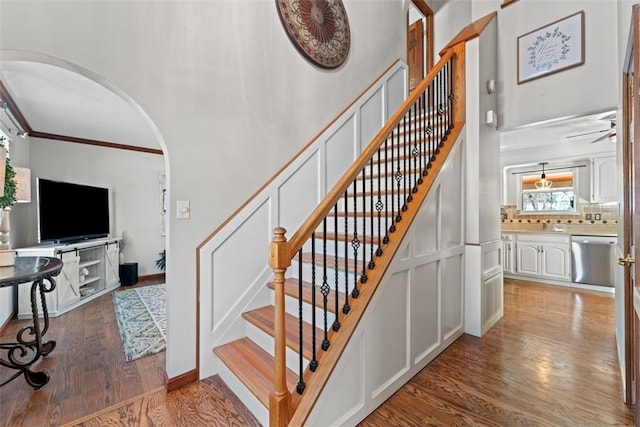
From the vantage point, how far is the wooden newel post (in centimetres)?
130

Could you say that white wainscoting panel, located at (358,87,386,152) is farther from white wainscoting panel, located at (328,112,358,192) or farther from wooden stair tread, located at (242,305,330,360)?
wooden stair tread, located at (242,305,330,360)

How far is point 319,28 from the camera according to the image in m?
2.93

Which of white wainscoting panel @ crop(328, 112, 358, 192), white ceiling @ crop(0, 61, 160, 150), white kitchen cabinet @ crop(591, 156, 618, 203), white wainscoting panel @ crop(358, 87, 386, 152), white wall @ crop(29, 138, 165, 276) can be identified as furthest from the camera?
white kitchen cabinet @ crop(591, 156, 618, 203)

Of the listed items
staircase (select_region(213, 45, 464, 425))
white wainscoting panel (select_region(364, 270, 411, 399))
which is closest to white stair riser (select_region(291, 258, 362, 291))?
staircase (select_region(213, 45, 464, 425))

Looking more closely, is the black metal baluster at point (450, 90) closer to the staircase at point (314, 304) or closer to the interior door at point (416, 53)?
the staircase at point (314, 304)

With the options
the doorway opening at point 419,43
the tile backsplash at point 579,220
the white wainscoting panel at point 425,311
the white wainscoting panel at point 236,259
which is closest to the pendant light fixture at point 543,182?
the tile backsplash at point 579,220

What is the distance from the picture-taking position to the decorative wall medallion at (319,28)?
266cm

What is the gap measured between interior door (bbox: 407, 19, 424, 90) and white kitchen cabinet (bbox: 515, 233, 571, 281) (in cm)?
325

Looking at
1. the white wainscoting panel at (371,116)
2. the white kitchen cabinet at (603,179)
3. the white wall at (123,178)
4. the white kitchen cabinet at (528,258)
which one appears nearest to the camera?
the white wainscoting panel at (371,116)

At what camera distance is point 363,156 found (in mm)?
1688

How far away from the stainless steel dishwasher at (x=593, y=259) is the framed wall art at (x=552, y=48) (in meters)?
2.84

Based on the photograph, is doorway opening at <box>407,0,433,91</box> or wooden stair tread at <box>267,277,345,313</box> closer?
wooden stair tread at <box>267,277,345,313</box>

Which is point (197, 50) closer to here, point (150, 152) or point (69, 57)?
point (69, 57)

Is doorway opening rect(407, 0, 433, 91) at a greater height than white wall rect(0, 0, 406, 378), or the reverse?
doorway opening rect(407, 0, 433, 91)
